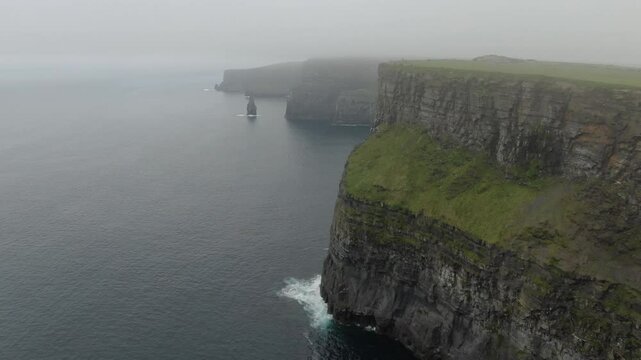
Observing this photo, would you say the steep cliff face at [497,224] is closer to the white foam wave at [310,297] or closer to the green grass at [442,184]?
the green grass at [442,184]

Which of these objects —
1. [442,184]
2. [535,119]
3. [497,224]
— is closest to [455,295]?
[497,224]

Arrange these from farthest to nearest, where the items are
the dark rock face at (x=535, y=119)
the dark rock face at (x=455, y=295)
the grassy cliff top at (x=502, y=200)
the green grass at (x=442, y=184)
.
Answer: the green grass at (x=442, y=184) → the dark rock face at (x=535, y=119) → the grassy cliff top at (x=502, y=200) → the dark rock face at (x=455, y=295)

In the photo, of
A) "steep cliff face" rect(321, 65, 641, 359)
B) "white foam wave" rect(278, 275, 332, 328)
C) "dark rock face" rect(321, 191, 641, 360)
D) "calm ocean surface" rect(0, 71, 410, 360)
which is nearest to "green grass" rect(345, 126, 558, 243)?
"steep cliff face" rect(321, 65, 641, 359)

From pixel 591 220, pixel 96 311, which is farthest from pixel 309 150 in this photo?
pixel 591 220

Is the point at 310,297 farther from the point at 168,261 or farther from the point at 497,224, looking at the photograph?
the point at 497,224

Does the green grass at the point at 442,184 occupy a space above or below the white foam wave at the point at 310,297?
above

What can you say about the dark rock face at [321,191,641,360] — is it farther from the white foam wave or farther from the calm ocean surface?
the calm ocean surface

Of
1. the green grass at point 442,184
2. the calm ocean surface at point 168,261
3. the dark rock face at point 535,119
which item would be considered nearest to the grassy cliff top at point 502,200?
the green grass at point 442,184
